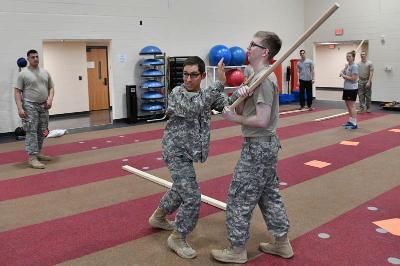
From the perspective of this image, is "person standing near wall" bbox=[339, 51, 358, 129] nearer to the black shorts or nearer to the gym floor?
the black shorts

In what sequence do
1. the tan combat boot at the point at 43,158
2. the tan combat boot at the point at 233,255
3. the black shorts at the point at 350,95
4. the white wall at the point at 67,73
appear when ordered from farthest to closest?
the white wall at the point at 67,73 → the black shorts at the point at 350,95 → the tan combat boot at the point at 43,158 → the tan combat boot at the point at 233,255

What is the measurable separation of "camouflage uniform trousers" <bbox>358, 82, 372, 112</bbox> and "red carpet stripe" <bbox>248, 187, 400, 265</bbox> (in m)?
7.23

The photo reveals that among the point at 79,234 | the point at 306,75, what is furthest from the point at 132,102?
the point at 79,234

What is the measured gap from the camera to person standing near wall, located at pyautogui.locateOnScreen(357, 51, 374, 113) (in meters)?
10.3

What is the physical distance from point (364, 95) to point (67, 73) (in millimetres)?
8558

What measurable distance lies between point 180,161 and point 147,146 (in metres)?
4.26

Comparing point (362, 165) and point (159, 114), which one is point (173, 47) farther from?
point (362, 165)

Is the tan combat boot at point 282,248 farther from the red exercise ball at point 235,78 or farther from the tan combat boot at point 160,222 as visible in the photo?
the red exercise ball at point 235,78

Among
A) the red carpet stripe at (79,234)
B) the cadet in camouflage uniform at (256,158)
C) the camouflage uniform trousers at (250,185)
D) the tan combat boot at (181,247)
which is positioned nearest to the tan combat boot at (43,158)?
the red carpet stripe at (79,234)

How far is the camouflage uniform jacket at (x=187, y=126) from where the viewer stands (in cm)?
282

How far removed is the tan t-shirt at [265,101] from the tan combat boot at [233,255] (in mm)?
855

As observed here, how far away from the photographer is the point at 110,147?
7129mm

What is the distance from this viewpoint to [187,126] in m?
2.95

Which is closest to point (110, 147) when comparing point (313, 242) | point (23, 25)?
point (23, 25)
